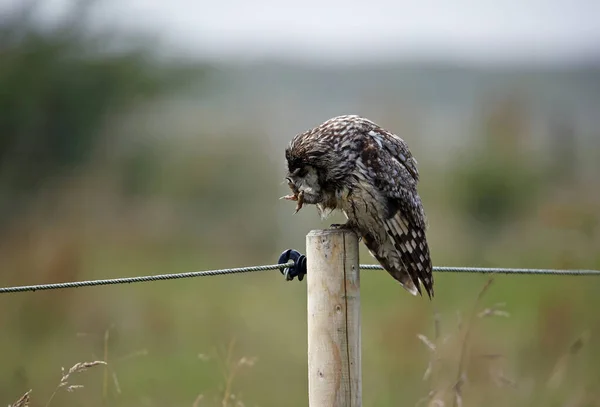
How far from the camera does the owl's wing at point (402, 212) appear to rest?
528 centimetres

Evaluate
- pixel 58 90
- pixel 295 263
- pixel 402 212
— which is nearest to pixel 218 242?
pixel 58 90

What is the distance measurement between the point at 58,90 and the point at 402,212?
12155 mm

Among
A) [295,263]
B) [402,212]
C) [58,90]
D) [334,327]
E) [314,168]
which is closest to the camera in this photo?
[334,327]

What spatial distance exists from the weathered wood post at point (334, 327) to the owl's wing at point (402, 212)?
1.30m

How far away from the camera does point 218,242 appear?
17.7 m

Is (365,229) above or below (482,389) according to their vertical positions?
above

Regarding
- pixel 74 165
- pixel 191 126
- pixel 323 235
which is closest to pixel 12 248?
pixel 74 165

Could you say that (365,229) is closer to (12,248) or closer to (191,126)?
(12,248)

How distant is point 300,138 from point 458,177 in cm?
1153

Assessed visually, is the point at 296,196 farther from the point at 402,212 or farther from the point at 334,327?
the point at 334,327

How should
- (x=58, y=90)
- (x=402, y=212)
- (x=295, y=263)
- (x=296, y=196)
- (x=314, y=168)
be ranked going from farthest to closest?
1. (x=58, y=90)
2. (x=402, y=212)
3. (x=314, y=168)
4. (x=296, y=196)
5. (x=295, y=263)

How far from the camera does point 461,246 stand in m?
14.5

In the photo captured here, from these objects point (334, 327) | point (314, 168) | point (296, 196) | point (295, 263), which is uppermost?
point (314, 168)

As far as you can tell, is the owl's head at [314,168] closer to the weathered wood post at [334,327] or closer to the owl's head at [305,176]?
the owl's head at [305,176]
